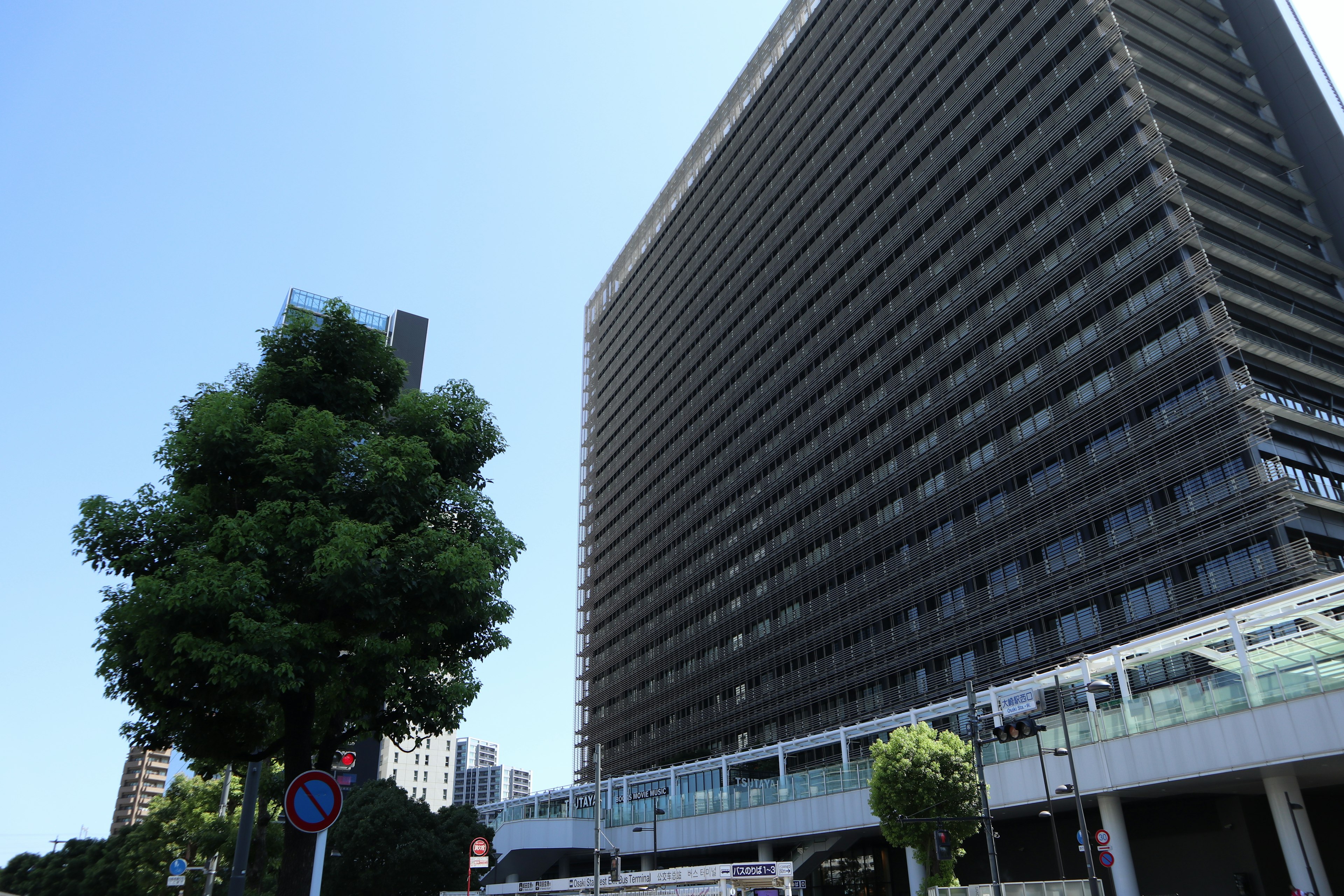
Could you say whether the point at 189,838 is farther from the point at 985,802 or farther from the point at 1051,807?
the point at 1051,807

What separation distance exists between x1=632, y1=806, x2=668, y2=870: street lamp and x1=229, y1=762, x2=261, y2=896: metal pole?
44.7 m

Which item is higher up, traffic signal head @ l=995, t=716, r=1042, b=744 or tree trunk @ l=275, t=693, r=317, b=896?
traffic signal head @ l=995, t=716, r=1042, b=744

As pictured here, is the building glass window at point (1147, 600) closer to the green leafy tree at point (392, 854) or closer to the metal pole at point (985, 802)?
the metal pole at point (985, 802)

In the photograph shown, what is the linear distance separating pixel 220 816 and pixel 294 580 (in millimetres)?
49162

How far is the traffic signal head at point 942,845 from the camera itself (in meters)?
29.3

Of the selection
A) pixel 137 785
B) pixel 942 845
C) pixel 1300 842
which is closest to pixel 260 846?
pixel 942 845

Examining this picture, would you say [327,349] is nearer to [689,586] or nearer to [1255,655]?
[1255,655]

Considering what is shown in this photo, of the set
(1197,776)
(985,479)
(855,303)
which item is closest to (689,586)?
(855,303)

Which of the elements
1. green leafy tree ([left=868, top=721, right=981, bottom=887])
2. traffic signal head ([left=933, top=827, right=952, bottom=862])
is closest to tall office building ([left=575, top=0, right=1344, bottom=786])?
green leafy tree ([left=868, top=721, right=981, bottom=887])

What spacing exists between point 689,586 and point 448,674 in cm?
8871

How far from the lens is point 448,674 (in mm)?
13828

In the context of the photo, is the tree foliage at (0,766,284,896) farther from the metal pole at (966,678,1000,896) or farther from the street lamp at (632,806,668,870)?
the metal pole at (966,678,1000,896)

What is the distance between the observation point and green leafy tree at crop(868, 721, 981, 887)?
34250 mm

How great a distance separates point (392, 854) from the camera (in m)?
62.0
